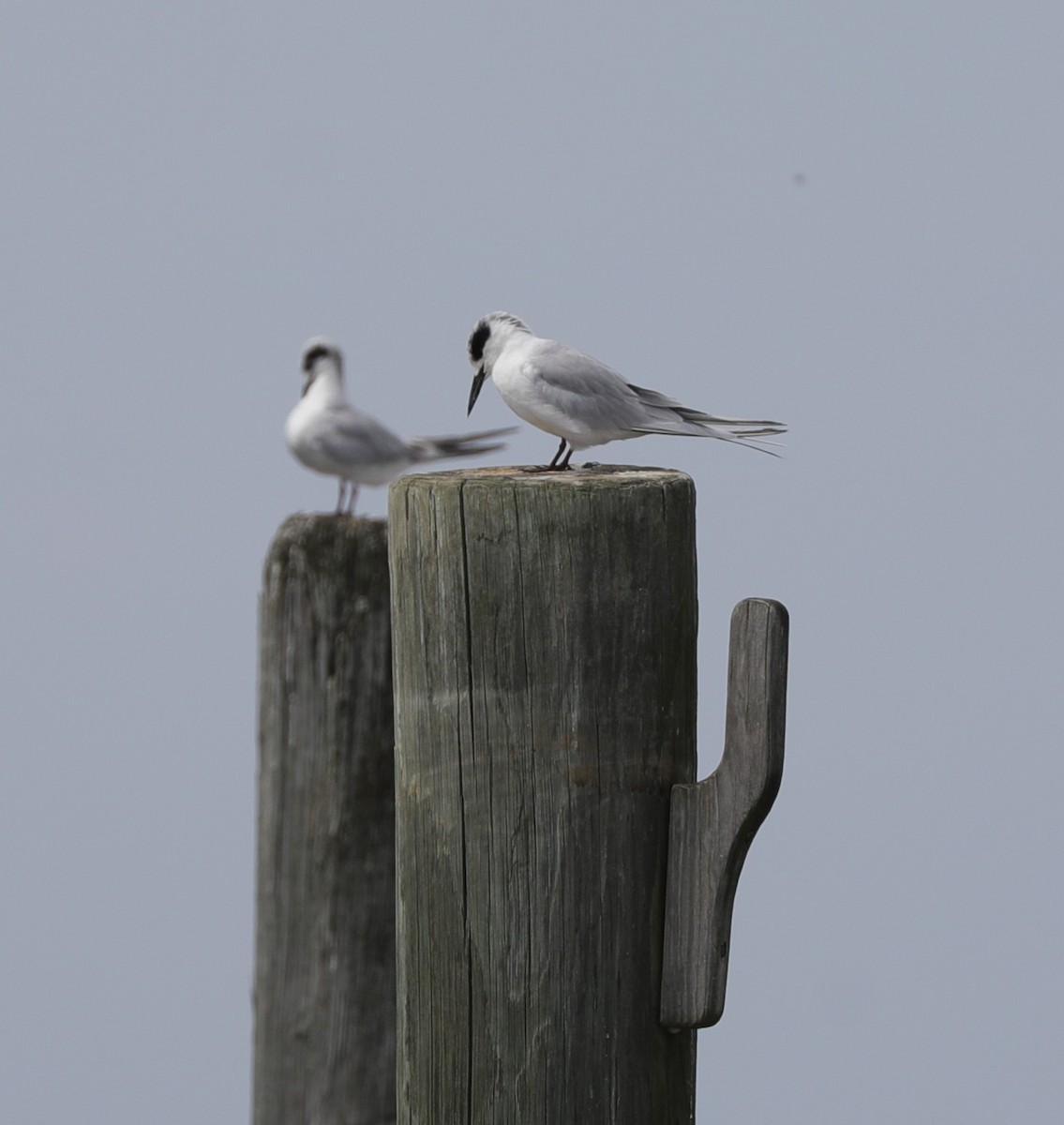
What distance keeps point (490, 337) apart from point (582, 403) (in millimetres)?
460

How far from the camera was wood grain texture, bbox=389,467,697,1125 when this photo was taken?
10.1 feet

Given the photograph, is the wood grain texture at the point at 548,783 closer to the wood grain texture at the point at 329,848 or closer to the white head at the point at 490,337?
the white head at the point at 490,337

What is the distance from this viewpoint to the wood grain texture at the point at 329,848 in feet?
17.5

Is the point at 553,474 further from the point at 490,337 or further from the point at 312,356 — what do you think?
the point at 312,356

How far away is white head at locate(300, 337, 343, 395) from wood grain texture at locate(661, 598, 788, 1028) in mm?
5719

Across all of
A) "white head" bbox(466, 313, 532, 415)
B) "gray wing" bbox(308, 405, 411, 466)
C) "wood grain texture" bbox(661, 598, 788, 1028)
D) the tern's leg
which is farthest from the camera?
"gray wing" bbox(308, 405, 411, 466)

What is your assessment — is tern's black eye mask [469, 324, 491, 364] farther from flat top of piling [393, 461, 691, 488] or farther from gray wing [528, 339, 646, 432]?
flat top of piling [393, 461, 691, 488]

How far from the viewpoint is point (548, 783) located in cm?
308

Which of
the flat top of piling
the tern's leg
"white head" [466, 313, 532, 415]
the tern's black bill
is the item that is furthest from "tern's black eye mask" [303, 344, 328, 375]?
the flat top of piling

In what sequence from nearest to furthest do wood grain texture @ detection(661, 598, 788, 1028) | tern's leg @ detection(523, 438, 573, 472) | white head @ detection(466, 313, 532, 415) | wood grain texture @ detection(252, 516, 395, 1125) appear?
wood grain texture @ detection(661, 598, 788, 1028), tern's leg @ detection(523, 438, 573, 472), white head @ detection(466, 313, 532, 415), wood grain texture @ detection(252, 516, 395, 1125)

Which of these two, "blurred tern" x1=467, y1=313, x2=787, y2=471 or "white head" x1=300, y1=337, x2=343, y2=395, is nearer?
"blurred tern" x1=467, y1=313, x2=787, y2=471

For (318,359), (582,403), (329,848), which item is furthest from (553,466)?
(318,359)

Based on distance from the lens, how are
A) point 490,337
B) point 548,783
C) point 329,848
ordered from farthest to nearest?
point 329,848, point 490,337, point 548,783

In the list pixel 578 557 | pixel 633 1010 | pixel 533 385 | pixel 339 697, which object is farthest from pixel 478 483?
pixel 339 697
